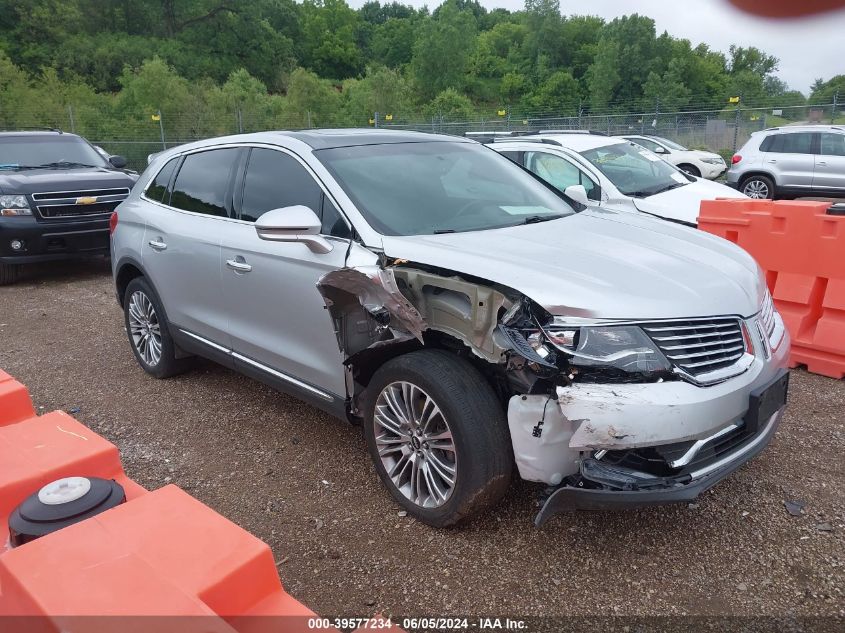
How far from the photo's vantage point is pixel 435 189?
3.74 meters

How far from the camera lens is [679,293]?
271cm

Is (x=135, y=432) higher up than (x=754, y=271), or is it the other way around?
(x=754, y=271)

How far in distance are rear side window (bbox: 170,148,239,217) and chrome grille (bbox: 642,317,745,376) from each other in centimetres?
273

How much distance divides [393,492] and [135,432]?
1.97 meters

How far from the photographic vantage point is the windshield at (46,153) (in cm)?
893

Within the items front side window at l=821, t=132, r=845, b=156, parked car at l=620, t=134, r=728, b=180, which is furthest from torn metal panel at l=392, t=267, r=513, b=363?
parked car at l=620, t=134, r=728, b=180

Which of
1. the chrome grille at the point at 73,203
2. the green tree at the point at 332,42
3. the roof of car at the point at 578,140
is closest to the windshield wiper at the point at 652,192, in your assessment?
the roof of car at the point at 578,140

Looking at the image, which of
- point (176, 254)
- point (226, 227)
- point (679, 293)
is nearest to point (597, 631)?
point (679, 293)

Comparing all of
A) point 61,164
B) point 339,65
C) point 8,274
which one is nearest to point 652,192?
point 61,164

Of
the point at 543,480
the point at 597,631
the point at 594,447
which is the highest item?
the point at 594,447

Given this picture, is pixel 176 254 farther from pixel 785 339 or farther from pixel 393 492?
pixel 785 339

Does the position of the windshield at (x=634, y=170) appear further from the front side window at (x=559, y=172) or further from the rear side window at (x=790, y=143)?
the rear side window at (x=790, y=143)

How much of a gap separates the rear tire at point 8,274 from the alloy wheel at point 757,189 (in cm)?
1390

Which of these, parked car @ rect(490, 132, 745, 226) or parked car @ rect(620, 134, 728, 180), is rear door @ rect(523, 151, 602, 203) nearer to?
parked car @ rect(490, 132, 745, 226)
